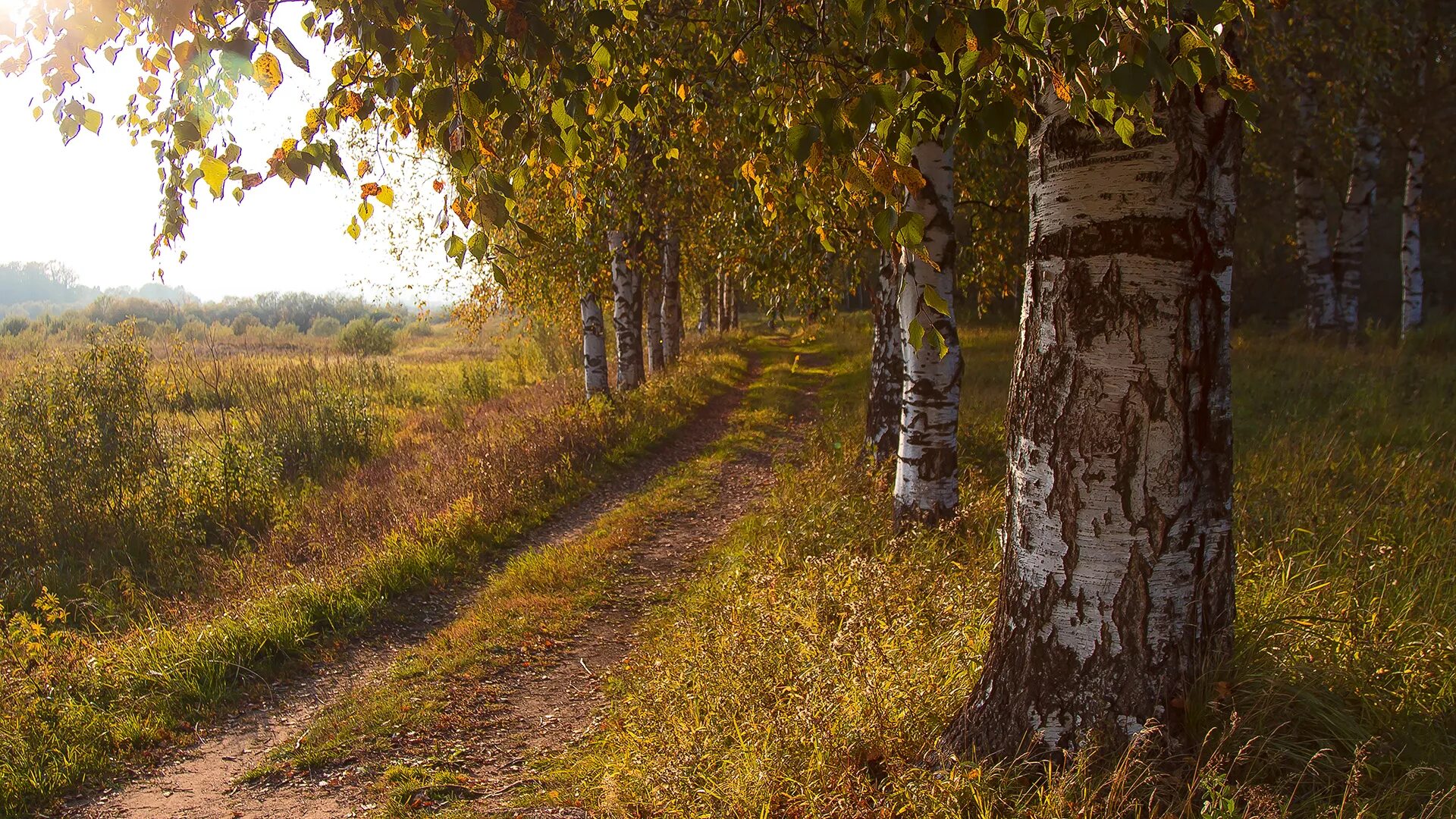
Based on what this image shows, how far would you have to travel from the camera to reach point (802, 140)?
2020 mm

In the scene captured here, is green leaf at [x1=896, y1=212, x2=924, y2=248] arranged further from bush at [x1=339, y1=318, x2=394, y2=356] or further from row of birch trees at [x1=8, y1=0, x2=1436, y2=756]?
bush at [x1=339, y1=318, x2=394, y2=356]

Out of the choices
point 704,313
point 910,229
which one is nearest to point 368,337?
point 704,313

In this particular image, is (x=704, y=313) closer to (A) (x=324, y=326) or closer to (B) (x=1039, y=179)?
(B) (x=1039, y=179)

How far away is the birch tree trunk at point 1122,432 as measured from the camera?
2.87 meters

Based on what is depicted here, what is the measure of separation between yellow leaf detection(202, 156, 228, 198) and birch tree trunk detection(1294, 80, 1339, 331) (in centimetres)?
1773

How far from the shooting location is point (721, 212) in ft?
40.1

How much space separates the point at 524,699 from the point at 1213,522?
15.5 feet

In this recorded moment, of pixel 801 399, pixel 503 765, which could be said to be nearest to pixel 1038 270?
pixel 503 765

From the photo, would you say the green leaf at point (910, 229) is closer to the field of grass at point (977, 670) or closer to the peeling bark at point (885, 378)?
the field of grass at point (977, 670)

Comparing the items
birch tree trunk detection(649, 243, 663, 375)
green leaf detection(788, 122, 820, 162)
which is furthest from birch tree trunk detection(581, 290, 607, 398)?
green leaf detection(788, 122, 820, 162)

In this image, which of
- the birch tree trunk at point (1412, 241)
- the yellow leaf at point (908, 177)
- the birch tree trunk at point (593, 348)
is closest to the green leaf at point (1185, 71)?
the yellow leaf at point (908, 177)

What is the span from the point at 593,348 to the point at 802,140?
44.4 feet

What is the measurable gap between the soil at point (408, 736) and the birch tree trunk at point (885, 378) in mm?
2781

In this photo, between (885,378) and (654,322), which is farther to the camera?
(654,322)
